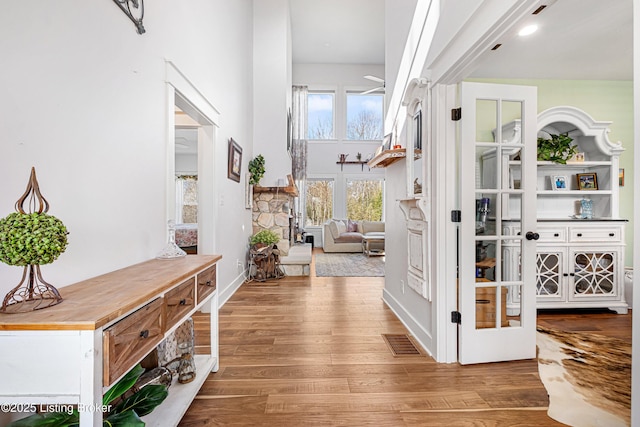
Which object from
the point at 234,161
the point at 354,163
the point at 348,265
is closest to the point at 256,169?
the point at 234,161

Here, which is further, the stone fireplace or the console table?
the stone fireplace

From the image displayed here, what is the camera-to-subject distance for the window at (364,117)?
367 inches

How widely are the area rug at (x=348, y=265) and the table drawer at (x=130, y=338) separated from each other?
4145mm

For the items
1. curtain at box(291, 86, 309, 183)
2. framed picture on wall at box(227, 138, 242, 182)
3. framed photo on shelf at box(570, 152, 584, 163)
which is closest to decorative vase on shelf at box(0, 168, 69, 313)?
framed picture on wall at box(227, 138, 242, 182)

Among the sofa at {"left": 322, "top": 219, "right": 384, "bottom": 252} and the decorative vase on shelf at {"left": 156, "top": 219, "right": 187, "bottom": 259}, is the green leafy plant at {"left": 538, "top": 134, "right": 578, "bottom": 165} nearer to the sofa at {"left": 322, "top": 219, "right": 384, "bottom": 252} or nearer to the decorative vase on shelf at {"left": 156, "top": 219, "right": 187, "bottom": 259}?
the decorative vase on shelf at {"left": 156, "top": 219, "right": 187, "bottom": 259}

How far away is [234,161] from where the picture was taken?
414 cm

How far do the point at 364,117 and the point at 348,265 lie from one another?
5046mm

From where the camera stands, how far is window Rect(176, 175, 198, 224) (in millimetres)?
9406

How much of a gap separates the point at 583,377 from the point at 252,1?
629 centimetres

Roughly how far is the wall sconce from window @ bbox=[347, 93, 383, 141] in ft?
25.4

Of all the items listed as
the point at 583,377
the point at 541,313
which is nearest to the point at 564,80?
the point at 541,313

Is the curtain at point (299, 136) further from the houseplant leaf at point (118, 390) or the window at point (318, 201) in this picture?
the houseplant leaf at point (118, 390)

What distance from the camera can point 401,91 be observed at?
10.7ft

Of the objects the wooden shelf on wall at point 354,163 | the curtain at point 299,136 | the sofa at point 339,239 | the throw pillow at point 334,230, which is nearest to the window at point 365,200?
the wooden shelf on wall at point 354,163
